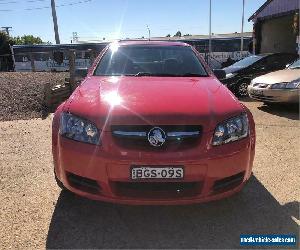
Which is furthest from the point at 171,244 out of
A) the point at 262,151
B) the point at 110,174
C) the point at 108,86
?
the point at 262,151

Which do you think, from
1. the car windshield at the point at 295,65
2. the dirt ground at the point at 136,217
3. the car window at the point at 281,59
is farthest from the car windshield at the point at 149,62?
the car window at the point at 281,59

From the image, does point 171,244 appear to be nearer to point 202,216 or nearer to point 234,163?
point 202,216

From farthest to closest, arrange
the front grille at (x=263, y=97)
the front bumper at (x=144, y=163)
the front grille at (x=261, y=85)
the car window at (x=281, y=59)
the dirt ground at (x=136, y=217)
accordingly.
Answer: the car window at (x=281, y=59), the front grille at (x=261, y=85), the front grille at (x=263, y=97), the dirt ground at (x=136, y=217), the front bumper at (x=144, y=163)

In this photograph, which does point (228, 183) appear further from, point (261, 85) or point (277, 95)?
point (261, 85)

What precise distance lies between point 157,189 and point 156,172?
17cm

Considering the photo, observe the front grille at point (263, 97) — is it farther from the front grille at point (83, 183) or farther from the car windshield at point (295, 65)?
the front grille at point (83, 183)

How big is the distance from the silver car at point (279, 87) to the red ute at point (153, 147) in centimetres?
546

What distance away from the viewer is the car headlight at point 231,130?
119 inches

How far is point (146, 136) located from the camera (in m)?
2.92

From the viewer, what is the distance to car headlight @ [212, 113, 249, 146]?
9.93 ft

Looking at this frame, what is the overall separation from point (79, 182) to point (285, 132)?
456 cm

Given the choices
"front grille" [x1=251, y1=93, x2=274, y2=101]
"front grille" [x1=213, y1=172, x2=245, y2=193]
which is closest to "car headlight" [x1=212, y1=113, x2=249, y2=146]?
"front grille" [x1=213, y1=172, x2=245, y2=193]

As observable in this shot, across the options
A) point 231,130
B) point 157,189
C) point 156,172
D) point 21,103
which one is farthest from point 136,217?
point 21,103

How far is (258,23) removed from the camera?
22297mm
